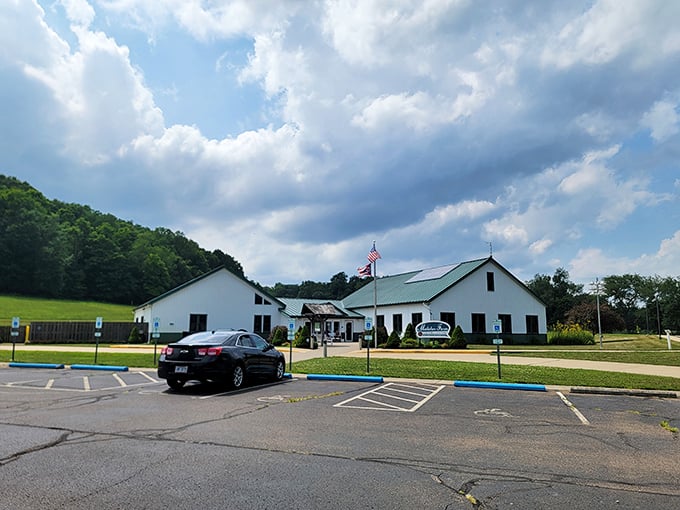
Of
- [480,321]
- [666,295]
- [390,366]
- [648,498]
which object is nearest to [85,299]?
[480,321]

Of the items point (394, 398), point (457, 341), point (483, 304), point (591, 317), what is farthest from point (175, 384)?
point (591, 317)

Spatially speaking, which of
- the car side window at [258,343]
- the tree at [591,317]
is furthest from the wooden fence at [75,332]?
the tree at [591,317]

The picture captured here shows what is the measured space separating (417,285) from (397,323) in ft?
13.8

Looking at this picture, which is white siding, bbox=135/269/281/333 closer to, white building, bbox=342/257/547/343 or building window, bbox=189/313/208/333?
building window, bbox=189/313/208/333

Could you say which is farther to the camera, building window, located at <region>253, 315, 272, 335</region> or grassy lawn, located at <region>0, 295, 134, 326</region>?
grassy lawn, located at <region>0, 295, 134, 326</region>

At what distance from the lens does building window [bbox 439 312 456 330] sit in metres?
38.1

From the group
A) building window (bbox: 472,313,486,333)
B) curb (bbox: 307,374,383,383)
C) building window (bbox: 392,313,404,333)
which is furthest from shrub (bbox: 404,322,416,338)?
curb (bbox: 307,374,383,383)

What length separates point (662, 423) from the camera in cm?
884

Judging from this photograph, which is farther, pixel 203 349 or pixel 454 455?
pixel 203 349

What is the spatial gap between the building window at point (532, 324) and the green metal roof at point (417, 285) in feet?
21.0

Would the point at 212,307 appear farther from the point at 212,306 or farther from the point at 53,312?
the point at 53,312

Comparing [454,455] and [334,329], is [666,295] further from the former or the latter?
[454,455]

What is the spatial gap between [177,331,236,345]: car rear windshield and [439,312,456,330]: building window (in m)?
26.9

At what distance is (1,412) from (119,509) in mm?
6666
